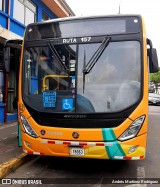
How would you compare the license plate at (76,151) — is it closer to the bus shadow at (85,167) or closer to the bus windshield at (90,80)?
the bus shadow at (85,167)

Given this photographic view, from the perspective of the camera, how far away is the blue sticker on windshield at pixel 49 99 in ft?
16.8

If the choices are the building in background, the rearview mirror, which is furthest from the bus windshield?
the building in background

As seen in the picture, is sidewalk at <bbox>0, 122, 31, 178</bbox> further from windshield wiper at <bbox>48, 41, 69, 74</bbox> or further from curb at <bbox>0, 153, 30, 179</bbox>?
windshield wiper at <bbox>48, 41, 69, 74</bbox>

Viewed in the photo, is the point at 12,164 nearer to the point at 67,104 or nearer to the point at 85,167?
the point at 85,167

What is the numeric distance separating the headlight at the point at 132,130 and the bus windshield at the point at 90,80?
0.31 metres

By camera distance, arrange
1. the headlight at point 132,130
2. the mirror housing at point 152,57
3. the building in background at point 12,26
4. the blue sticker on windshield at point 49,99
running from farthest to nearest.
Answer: the building in background at point 12,26 < the mirror housing at point 152,57 < the blue sticker on windshield at point 49,99 < the headlight at point 132,130

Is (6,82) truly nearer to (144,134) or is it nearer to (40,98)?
(40,98)

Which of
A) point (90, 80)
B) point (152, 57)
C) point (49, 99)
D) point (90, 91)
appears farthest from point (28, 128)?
point (152, 57)

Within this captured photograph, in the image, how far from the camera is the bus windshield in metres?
4.87

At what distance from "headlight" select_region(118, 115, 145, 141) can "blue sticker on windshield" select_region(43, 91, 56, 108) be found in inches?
53.5

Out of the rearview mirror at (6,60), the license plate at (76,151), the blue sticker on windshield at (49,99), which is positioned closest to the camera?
the license plate at (76,151)

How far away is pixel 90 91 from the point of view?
16.3 feet

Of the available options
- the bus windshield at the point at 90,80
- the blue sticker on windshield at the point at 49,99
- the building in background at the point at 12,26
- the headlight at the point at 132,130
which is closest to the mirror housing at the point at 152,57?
the bus windshield at the point at 90,80

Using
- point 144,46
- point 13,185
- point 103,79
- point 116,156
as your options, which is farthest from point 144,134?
point 13,185
